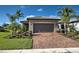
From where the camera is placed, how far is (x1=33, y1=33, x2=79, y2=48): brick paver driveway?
16.8 ft

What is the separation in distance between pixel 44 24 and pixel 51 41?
0.36 metres

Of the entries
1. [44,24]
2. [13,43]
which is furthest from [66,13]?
[13,43]

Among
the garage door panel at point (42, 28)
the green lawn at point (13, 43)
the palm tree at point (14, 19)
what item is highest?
the palm tree at point (14, 19)

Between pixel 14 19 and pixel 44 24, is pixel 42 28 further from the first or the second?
pixel 14 19

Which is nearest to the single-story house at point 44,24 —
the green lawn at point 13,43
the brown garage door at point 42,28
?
the brown garage door at point 42,28

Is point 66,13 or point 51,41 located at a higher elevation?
point 66,13

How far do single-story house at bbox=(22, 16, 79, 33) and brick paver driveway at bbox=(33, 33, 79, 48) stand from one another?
10 cm

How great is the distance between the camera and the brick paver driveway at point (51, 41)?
5.12 metres

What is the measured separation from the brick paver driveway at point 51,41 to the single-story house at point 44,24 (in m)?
0.10

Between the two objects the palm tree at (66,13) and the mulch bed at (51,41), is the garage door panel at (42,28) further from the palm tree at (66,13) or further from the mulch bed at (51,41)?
the palm tree at (66,13)

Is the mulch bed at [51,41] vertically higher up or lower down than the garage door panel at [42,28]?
lower down

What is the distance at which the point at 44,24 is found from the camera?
513 cm

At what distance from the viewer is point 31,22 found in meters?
5.13

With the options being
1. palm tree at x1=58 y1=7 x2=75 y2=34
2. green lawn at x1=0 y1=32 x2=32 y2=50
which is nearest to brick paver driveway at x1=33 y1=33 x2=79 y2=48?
green lawn at x1=0 y1=32 x2=32 y2=50
